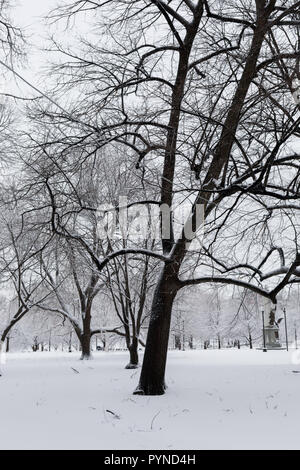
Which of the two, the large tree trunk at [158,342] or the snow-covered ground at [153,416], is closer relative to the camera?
the snow-covered ground at [153,416]

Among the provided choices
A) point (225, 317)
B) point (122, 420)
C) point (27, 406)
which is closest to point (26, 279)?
point (27, 406)

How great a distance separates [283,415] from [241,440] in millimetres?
1946

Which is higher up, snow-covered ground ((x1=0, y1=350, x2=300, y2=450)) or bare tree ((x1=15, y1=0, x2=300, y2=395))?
bare tree ((x1=15, y1=0, x2=300, y2=395))

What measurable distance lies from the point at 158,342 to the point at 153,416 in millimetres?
2571

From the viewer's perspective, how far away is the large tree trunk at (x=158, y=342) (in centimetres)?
974

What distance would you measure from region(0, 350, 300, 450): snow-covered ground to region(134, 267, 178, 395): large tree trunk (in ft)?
1.14

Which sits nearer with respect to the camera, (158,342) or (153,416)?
(153,416)

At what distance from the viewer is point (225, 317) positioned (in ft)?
200

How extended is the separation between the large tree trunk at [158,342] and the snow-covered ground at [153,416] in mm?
348

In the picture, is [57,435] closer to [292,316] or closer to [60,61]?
[60,61]

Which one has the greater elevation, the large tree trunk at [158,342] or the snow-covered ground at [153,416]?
the large tree trunk at [158,342]

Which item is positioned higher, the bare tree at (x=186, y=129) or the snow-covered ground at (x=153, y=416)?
the bare tree at (x=186, y=129)

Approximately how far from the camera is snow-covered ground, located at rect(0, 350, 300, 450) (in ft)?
18.8

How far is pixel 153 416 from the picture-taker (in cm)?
733
